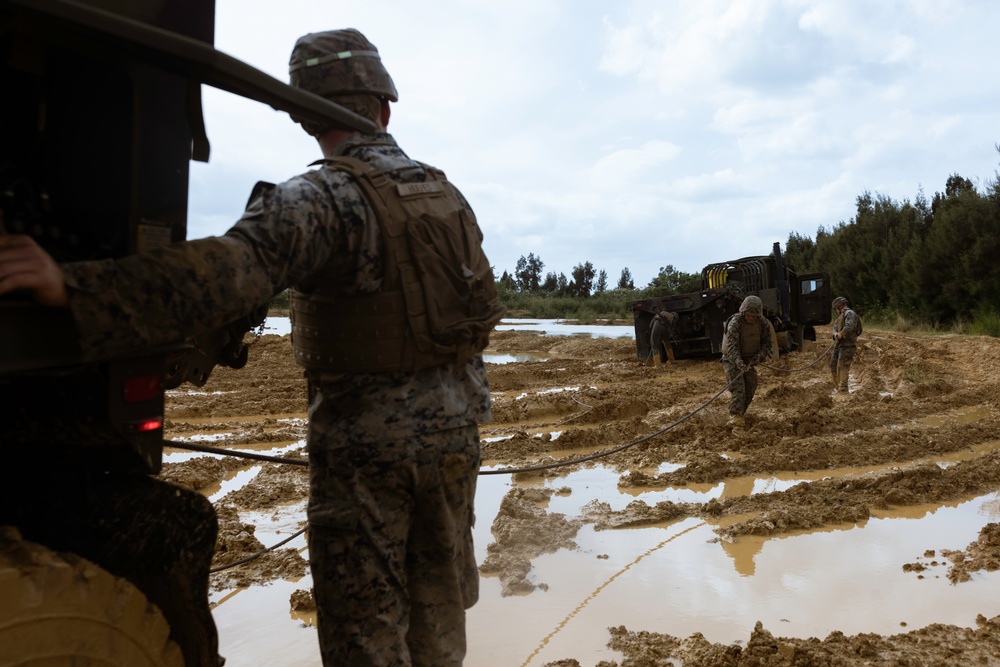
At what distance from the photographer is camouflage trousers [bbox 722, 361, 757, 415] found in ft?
34.9

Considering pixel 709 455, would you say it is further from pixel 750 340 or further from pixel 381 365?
pixel 381 365

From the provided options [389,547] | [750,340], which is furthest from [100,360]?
[750,340]

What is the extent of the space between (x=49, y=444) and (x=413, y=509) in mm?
920

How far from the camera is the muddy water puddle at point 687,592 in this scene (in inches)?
162

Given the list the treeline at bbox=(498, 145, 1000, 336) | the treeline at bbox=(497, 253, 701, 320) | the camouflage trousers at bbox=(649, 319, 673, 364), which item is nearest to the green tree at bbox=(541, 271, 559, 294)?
the treeline at bbox=(497, 253, 701, 320)

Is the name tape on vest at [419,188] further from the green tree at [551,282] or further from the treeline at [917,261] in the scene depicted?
the green tree at [551,282]

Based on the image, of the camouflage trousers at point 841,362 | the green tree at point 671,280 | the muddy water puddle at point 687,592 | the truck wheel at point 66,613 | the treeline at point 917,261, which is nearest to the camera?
the truck wheel at point 66,613

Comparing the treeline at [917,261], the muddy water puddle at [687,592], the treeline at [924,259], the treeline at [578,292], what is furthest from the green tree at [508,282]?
the muddy water puddle at [687,592]

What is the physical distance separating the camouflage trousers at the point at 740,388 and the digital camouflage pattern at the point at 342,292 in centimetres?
869

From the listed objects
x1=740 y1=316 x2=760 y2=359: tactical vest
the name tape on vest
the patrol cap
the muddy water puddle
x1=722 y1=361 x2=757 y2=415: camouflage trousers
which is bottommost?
the muddy water puddle

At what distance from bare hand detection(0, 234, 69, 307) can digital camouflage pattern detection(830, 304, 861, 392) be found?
13650 mm

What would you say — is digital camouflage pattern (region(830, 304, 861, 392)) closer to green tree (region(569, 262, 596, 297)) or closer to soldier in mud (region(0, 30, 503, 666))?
soldier in mud (region(0, 30, 503, 666))

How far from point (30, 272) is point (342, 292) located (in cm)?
81

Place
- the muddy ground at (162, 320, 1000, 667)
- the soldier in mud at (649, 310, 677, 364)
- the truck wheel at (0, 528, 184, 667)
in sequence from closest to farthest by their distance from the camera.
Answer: the truck wheel at (0, 528, 184, 667), the muddy ground at (162, 320, 1000, 667), the soldier in mud at (649, 310, 677, 364)
